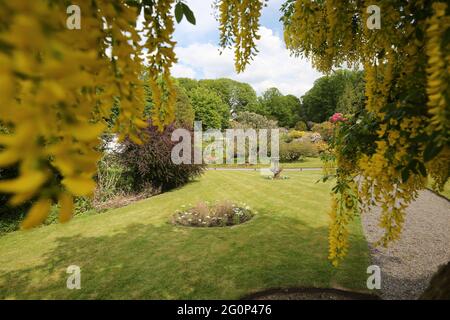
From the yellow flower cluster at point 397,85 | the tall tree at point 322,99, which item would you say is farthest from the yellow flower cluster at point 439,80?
the tall tree at point 322,99

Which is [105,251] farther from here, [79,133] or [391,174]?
[79,133]

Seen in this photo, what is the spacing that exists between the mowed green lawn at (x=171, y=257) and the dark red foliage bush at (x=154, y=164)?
3.03 m

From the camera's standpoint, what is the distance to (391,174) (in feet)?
6.48

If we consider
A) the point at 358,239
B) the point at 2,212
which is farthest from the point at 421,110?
the point at 2,212

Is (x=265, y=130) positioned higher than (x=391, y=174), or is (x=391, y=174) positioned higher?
(x=265, y=130)

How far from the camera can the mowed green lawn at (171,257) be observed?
459 centimetres

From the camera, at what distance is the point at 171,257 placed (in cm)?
565

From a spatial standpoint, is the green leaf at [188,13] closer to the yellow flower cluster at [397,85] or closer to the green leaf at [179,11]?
the green leaf at [179,11]

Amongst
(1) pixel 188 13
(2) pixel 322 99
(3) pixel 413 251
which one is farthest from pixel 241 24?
(2) pixel 322 99

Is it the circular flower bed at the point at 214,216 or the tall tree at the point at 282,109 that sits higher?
the tall tree at the point at 282,109

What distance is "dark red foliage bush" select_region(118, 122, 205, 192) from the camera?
38.5ft

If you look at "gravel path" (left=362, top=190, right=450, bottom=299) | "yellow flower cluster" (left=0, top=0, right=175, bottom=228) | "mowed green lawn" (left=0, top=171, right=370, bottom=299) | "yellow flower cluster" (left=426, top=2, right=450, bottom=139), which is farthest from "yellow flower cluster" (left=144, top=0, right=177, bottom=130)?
"gravel path" (left=362, top=190, right=450, bottom=299)
